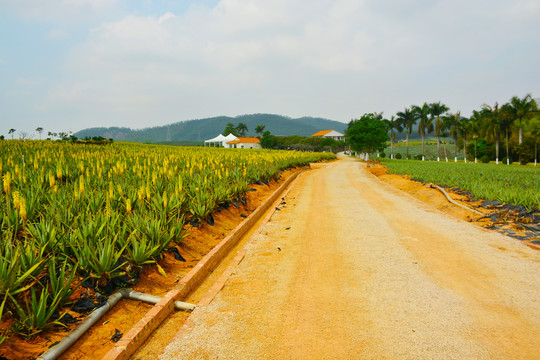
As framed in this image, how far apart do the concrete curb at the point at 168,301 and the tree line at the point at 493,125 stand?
60830mm

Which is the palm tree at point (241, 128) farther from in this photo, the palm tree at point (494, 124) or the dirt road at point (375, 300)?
the dirt road at point (375, 300)

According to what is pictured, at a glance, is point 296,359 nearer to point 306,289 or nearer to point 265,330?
point 265,330

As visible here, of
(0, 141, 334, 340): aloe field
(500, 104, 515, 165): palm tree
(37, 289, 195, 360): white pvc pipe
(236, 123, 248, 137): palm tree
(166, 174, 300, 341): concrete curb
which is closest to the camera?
(37, 289, 195, 360): white pvc pipe

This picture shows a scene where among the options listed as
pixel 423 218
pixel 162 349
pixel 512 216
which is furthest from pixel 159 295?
pixel 512 216

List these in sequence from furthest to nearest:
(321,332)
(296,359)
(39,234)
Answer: (39,234), (321,332), (296,359)

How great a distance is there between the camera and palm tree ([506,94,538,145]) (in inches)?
1992

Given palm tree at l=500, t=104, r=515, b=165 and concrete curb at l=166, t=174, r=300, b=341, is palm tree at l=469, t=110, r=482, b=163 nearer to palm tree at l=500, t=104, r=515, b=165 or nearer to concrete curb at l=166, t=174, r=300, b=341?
palm tree at l=500, t=104, r=515, b=165

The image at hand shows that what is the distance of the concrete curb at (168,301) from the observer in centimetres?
285

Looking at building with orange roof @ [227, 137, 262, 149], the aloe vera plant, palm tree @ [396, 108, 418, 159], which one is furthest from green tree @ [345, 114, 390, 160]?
building with orange roof @ [227, 137, 262, 149]

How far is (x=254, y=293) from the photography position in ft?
13.8

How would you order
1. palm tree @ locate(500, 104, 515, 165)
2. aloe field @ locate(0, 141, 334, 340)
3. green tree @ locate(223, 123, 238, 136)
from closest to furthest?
1. aloe field @ locate(0, 141, 334, 340)
2. palm tree @ locate(500, 104, 515, 165)
3. green tree @ locate(223, 123, 238, 136)

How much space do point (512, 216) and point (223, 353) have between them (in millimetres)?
9596

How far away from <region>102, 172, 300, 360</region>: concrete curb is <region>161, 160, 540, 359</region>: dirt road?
0.36 metres

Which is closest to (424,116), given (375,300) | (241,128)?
(375,300)
